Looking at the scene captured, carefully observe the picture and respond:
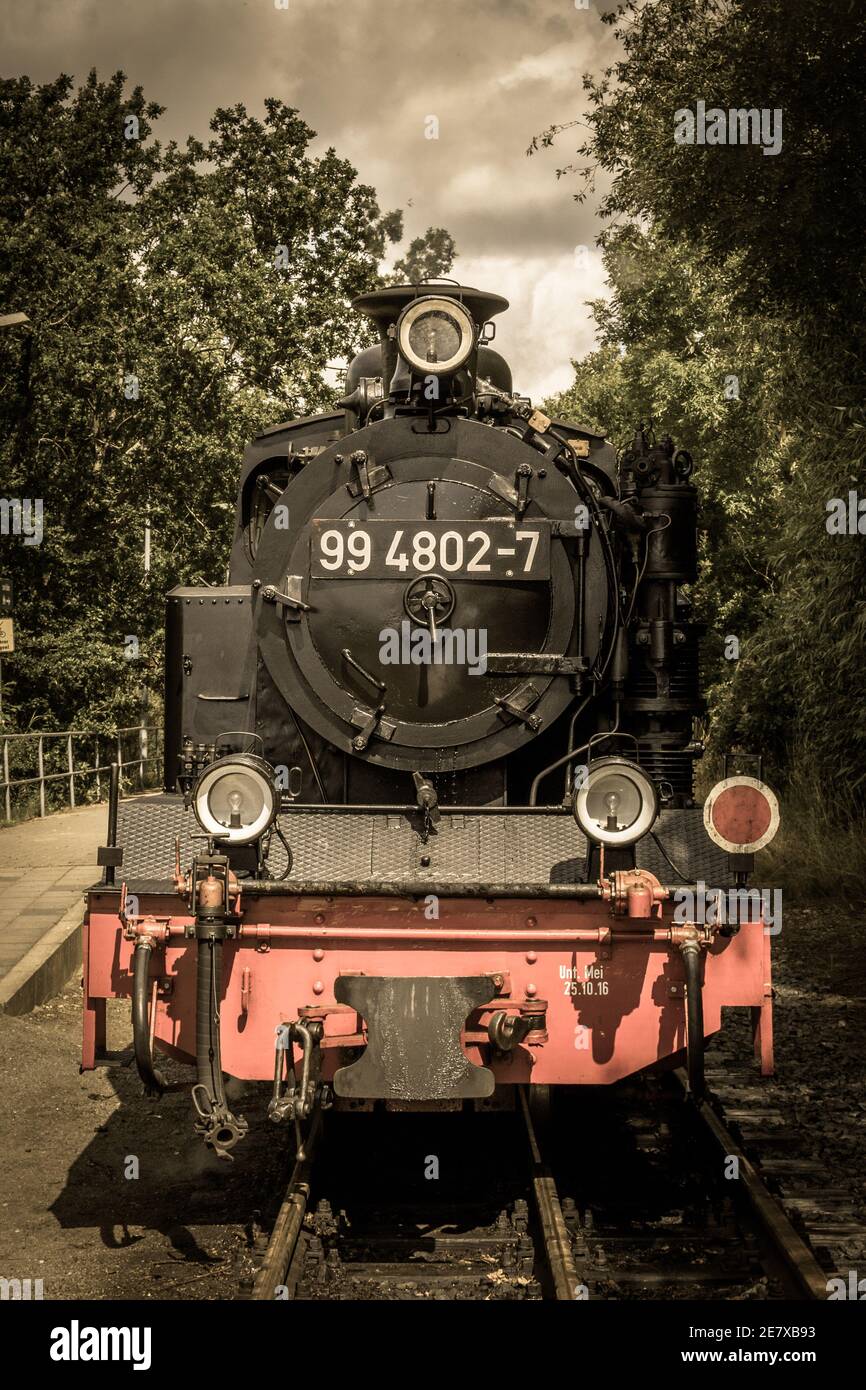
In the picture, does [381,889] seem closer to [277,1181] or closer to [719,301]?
[277,1181]

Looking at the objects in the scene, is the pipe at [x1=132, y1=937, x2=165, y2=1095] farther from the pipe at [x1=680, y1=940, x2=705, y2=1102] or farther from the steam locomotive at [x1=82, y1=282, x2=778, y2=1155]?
the pipe at [x1=680, y1=940, x2=705, y2=1102]

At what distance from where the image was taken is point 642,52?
498 inches

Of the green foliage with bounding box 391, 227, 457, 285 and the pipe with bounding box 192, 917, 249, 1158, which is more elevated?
the green foliage with bounding box 391, 227, 457, 285

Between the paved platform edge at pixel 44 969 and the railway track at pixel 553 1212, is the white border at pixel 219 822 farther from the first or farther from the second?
the paved platform edge at pixel 44 969

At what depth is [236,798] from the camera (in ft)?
15.3

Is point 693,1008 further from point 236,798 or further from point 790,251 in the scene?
point 790,251

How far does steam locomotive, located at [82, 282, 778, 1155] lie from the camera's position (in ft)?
15.0

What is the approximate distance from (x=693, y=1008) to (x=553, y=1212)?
0.84 m

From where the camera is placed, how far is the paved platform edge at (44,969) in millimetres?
7723

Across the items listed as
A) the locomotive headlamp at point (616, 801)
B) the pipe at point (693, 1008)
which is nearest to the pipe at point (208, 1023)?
the locomotive headlamp at point (616, 801)

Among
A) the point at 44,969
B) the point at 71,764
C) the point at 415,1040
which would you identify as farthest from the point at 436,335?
the point at 71,764

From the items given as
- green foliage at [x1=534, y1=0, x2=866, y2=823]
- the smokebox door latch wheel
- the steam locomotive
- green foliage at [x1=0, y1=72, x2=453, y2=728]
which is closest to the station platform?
the steam locomotive

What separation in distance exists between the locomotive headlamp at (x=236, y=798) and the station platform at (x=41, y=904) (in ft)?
11.5
